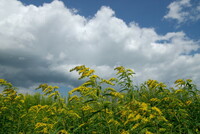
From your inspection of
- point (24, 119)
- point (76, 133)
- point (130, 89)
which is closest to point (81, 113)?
point (76, 133)

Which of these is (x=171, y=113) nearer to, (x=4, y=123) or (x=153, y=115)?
(x=153, y=115)

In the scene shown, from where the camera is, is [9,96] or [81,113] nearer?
[81,113]

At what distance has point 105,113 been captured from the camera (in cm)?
420

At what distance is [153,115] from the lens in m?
3.69

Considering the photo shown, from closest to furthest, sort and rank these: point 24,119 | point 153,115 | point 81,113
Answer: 1. point 153,115
2. point 81,113
3. point 24,119

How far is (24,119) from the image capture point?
285 inches

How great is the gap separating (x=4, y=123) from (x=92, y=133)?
3591 mm

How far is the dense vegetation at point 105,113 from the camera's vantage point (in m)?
4.03

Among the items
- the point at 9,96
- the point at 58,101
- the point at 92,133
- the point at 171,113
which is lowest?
the point at 92,133

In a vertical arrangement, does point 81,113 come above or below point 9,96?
below

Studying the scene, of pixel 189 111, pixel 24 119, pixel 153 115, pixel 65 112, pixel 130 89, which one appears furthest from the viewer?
pixel 24 119

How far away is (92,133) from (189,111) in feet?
10.3

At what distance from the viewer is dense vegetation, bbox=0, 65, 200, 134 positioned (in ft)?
13.2

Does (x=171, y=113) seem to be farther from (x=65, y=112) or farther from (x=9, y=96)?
(x=9, y=96)
